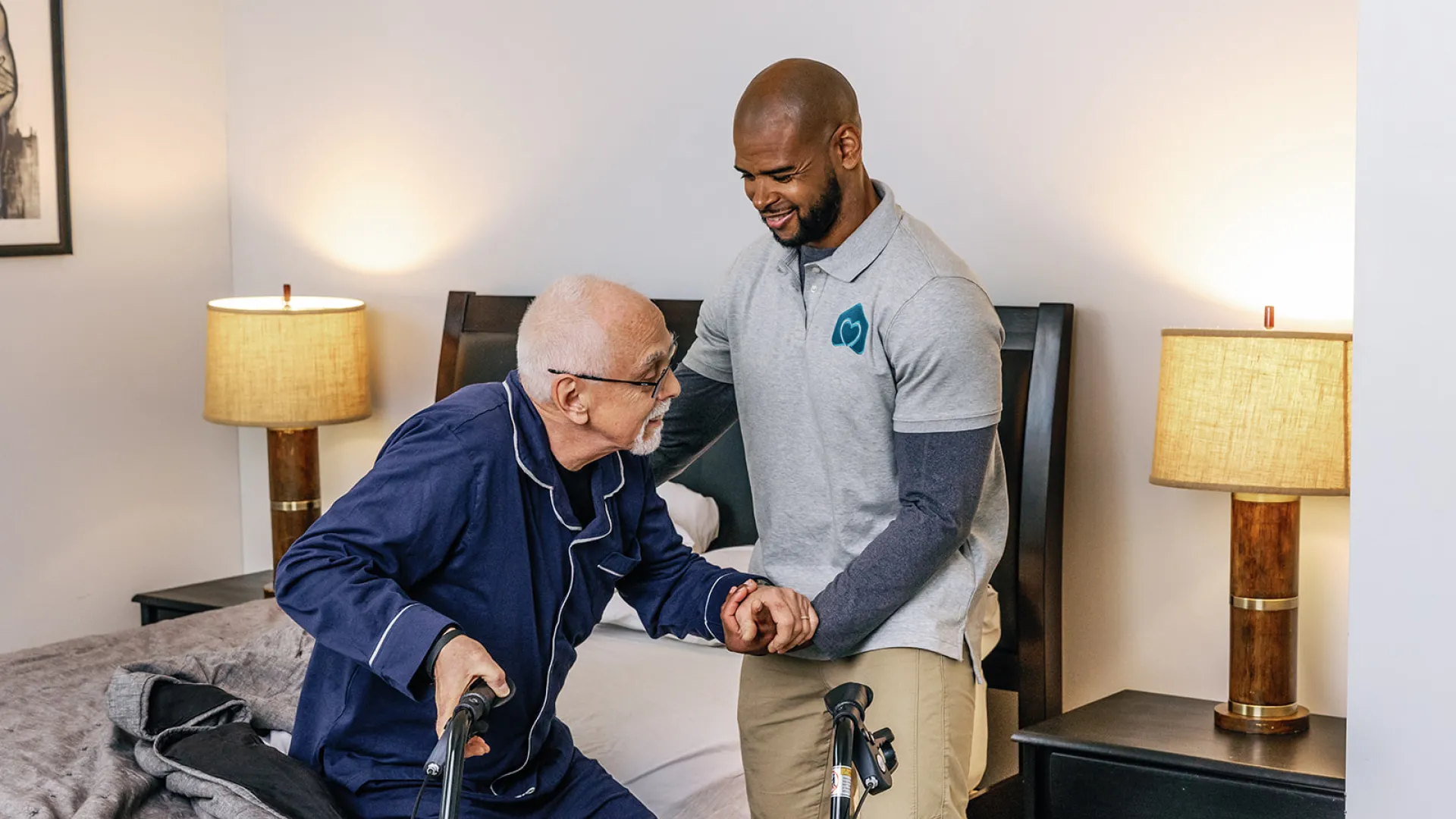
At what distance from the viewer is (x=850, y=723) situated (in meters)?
1.31

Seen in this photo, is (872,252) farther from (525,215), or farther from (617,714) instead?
(525,215)

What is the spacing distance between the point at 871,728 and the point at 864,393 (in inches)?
17.9

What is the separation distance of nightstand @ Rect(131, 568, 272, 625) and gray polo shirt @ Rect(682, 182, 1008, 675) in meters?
2.17

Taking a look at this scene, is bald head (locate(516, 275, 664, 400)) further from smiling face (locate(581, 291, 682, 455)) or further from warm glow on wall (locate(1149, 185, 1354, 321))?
warm glow on wall (locate(1149, 185, 1354, 321))

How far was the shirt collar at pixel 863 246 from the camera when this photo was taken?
1.88 meters

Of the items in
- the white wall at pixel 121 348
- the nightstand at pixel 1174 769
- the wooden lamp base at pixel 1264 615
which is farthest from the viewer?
the white wall at pixel 121 348

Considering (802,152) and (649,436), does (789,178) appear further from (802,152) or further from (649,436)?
(649,436)

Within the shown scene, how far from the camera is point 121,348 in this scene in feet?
12.8

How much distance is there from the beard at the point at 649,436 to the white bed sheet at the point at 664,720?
0.63 meters

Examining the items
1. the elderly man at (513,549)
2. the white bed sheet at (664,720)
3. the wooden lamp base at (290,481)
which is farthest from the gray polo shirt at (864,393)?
the wooden lamp base at (290,481)

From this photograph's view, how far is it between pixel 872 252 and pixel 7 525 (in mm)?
2765

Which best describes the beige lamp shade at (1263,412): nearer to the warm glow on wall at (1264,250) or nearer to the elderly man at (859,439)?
the warm glow on wall at (1264,250)

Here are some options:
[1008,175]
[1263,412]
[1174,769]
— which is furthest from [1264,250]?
[1174,769]

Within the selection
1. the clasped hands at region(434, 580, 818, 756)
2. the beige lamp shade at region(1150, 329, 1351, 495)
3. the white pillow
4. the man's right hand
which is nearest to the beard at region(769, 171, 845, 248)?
the clasped hands at region(434, 580, 818, 756)
